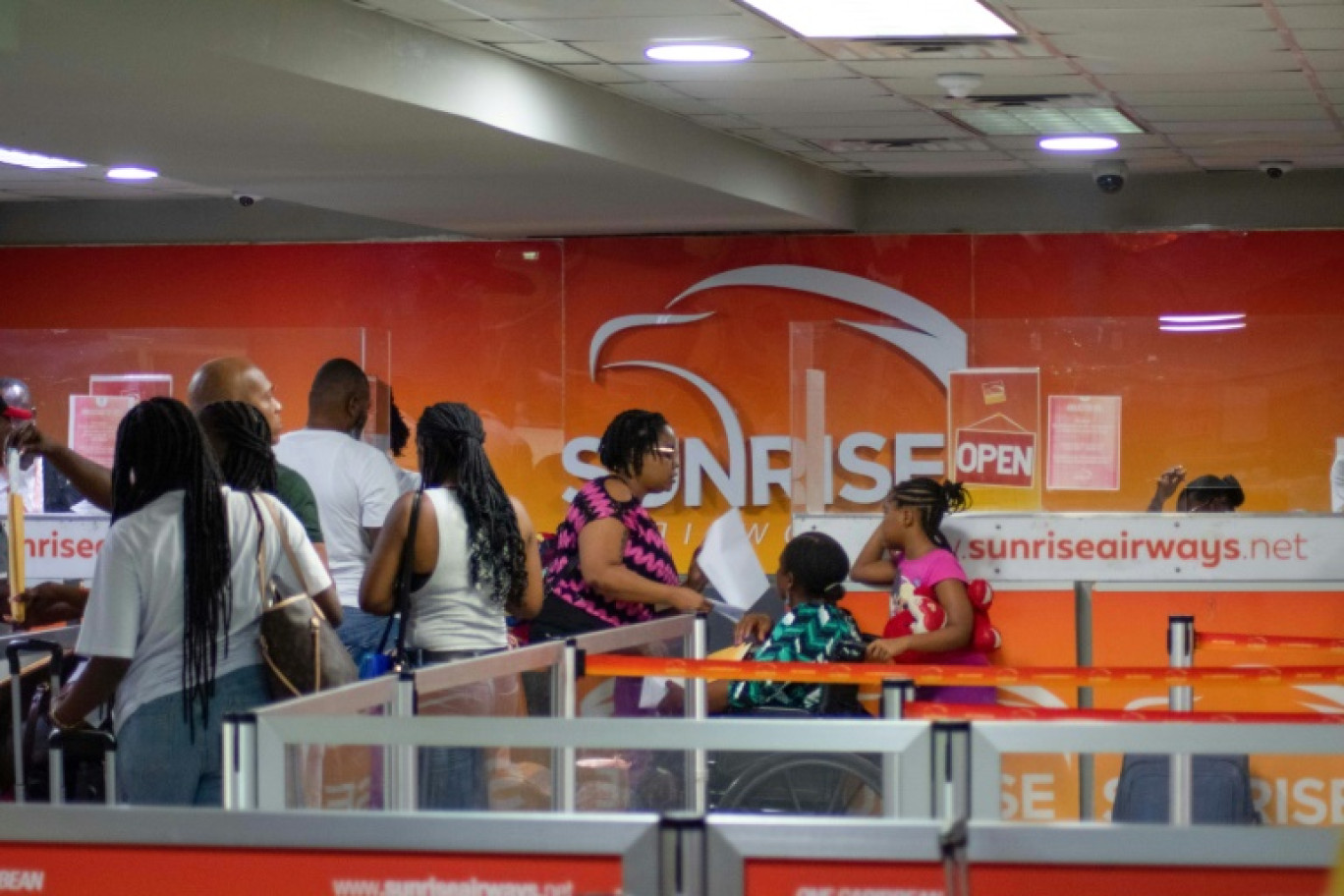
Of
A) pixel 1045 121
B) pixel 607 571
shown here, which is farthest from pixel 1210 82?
pixel 607 571

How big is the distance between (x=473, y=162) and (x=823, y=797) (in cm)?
428

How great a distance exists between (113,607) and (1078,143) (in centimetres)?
696

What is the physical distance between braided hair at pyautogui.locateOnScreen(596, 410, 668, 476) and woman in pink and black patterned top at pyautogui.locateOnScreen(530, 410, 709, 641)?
5.6 inches

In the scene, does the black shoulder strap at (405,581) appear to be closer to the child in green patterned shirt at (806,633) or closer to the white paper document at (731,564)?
the child in green patterned shirt at (806,633)

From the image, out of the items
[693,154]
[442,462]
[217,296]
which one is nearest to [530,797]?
[442,462]

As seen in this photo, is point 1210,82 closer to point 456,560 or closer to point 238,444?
point 456,560

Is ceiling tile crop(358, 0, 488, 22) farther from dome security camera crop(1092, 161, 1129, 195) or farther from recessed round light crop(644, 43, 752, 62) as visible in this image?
dome security camera crop(1092, 161, 1129, 195)

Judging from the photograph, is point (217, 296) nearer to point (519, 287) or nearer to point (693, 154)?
point (519, 287)

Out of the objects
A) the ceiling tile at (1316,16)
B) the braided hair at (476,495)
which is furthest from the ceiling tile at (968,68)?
the braided hair at (476,495)

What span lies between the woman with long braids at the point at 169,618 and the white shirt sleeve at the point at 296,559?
7 cm

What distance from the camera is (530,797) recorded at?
4445 millimetres

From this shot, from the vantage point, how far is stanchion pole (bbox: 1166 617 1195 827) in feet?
14.5

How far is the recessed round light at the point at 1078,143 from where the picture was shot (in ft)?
32.1

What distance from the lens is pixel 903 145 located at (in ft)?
33.0
